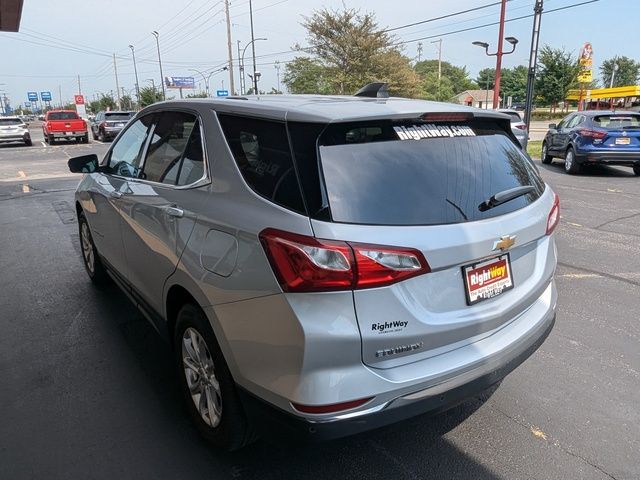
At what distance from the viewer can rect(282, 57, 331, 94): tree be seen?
136 ft

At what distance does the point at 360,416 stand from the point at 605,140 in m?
12.8

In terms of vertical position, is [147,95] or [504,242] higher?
[147,95]

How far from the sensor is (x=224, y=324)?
2.31 meters

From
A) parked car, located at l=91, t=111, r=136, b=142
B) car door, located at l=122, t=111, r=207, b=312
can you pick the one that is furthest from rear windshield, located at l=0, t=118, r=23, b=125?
car door, located at l=122, t=111, r=207, b=312

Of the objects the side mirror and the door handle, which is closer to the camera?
the door handle

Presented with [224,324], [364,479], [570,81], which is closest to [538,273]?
[364,479]

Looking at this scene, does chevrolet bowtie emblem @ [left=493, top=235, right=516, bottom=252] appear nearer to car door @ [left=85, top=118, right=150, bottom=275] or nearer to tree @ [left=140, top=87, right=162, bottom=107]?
car door @ [left=85, top=118, right=150, bottom=275]

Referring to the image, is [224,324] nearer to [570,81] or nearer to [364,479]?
[364,479]

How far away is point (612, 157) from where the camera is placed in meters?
12.4

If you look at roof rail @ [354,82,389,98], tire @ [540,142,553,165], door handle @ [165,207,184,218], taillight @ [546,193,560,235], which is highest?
roof rail @ [354,82,389,98]

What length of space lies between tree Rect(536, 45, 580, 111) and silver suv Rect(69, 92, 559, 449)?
5118 centimetres

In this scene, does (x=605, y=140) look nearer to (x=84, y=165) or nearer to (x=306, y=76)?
(x=84, y=165)

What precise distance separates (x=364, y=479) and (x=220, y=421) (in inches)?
29.5

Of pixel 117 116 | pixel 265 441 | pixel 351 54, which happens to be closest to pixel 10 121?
pixel 117 116
